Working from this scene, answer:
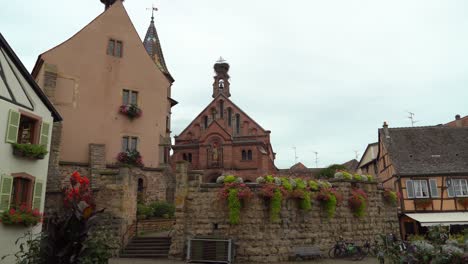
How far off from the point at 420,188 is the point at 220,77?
2931 centimetres

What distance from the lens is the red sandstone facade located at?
38250 mm

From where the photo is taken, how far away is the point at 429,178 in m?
24.8

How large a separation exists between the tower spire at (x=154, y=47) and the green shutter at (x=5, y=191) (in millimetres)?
20197

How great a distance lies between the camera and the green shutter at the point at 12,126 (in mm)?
13195

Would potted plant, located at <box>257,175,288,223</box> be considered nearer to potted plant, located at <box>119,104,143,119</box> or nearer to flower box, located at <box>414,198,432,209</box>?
potted plant, located at <box>119,104,143,119</box>

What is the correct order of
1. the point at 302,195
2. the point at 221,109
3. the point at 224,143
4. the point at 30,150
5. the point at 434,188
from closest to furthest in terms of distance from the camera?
the point at 30,150, the point at 302,195, the point at 434,188, the point at 224,143, the point at 221,109

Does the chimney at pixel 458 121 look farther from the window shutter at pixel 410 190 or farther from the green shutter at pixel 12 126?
the green shutter at pixel 12 126

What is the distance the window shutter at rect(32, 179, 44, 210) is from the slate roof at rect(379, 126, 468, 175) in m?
21.5

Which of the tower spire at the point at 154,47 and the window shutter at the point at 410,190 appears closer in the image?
the window shutter at the point at 410,190

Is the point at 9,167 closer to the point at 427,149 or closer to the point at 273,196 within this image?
the point at 273,196

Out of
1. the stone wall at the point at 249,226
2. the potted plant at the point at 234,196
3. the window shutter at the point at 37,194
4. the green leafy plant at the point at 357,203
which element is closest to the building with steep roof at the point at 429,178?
the green leafy plant at the point at 357,203

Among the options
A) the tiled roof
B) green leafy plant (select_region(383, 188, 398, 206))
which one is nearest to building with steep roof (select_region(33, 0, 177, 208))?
the tiled roof

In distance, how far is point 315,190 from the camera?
52.0ft

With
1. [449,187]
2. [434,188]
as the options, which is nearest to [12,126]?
[434,188]
